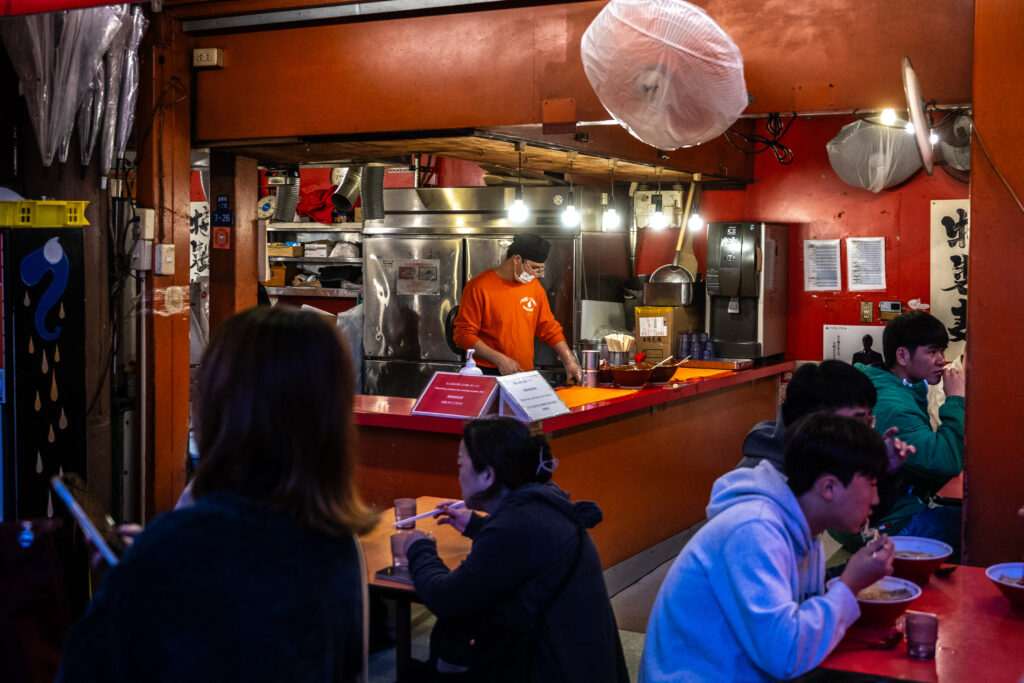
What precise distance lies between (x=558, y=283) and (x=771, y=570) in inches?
238

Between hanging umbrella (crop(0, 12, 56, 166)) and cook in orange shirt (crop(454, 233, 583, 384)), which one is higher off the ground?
hanging umbrella (crop(0, 12, 56, 166))

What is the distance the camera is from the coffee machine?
8164 millimetres

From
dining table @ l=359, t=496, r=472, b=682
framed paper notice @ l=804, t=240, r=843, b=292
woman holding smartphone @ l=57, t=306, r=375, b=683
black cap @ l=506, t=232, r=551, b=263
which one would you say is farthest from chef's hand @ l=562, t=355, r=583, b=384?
woman holding smartphone @ l=57, t=306, r=375, b=683

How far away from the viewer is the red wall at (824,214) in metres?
8.11

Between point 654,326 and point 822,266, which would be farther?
point 822,266

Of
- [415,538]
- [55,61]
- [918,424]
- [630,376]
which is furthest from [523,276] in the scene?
[415,538]

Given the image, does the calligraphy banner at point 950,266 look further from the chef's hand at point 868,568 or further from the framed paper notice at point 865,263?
the chef's hand at point 868,568

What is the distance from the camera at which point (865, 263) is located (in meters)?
8.37

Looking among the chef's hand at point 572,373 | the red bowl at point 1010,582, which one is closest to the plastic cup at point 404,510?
the red bowl at point 1010,582

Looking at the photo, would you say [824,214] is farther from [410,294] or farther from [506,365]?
[410,294]

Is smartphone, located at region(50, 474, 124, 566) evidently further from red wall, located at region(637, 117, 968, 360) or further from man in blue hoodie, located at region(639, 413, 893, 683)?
red wall, located at region(637, 117, 968, 360)

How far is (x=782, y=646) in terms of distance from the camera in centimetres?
228

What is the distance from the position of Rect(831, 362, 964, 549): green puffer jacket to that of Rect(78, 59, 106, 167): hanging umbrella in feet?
13.6

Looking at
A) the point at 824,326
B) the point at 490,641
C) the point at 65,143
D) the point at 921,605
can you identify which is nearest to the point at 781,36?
the point at 921,605
